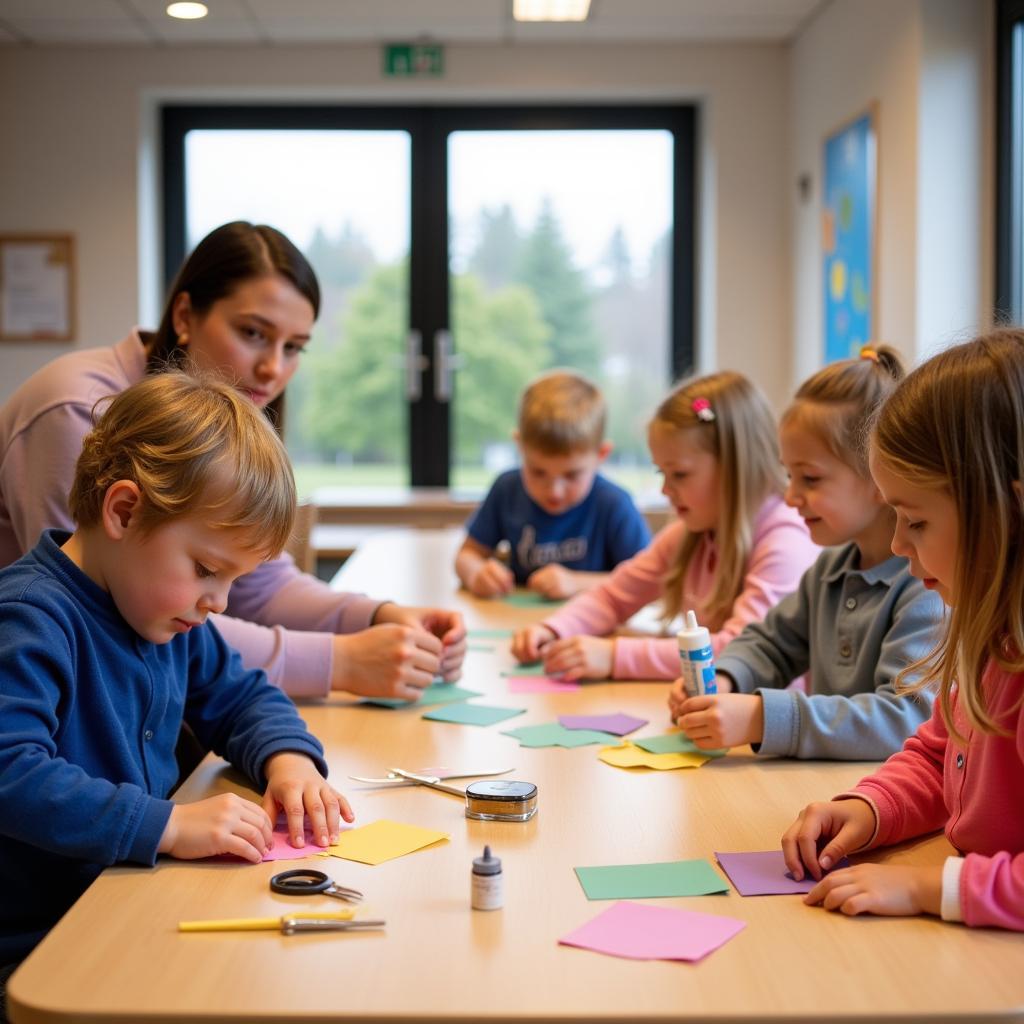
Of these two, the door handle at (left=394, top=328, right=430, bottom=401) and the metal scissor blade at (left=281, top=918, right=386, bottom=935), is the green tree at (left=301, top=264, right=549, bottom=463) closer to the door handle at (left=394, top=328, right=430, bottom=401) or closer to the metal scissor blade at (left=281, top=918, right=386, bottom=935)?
the door handle at (left=394, top=328, right=430, bottom=401)

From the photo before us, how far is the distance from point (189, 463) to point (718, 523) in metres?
1.15

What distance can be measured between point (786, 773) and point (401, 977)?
2.11 feet

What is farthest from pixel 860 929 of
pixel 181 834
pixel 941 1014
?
pixel 181 834

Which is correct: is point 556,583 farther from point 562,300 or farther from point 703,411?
point 562,300

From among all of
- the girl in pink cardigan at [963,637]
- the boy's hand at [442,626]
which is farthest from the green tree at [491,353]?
the girl in pink cardigan at [963,637]

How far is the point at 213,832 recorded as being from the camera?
1.09 metres

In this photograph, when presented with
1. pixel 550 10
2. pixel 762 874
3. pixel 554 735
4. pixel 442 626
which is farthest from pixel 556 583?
pixel 550 10

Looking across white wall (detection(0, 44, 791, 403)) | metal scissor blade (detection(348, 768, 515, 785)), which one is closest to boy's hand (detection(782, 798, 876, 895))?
metal scissor blade (detection(348, 768, 515, 785))

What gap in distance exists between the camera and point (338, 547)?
15.6ft

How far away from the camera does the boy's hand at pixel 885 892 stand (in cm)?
98

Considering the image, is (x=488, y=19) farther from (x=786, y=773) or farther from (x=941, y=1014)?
(x=941, y=1014)

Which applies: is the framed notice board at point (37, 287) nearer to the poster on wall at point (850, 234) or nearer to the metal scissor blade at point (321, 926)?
the poster on wall at point (850, 234)

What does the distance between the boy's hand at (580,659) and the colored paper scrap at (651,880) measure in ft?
2.57

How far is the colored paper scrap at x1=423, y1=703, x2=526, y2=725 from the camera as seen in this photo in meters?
1.64
